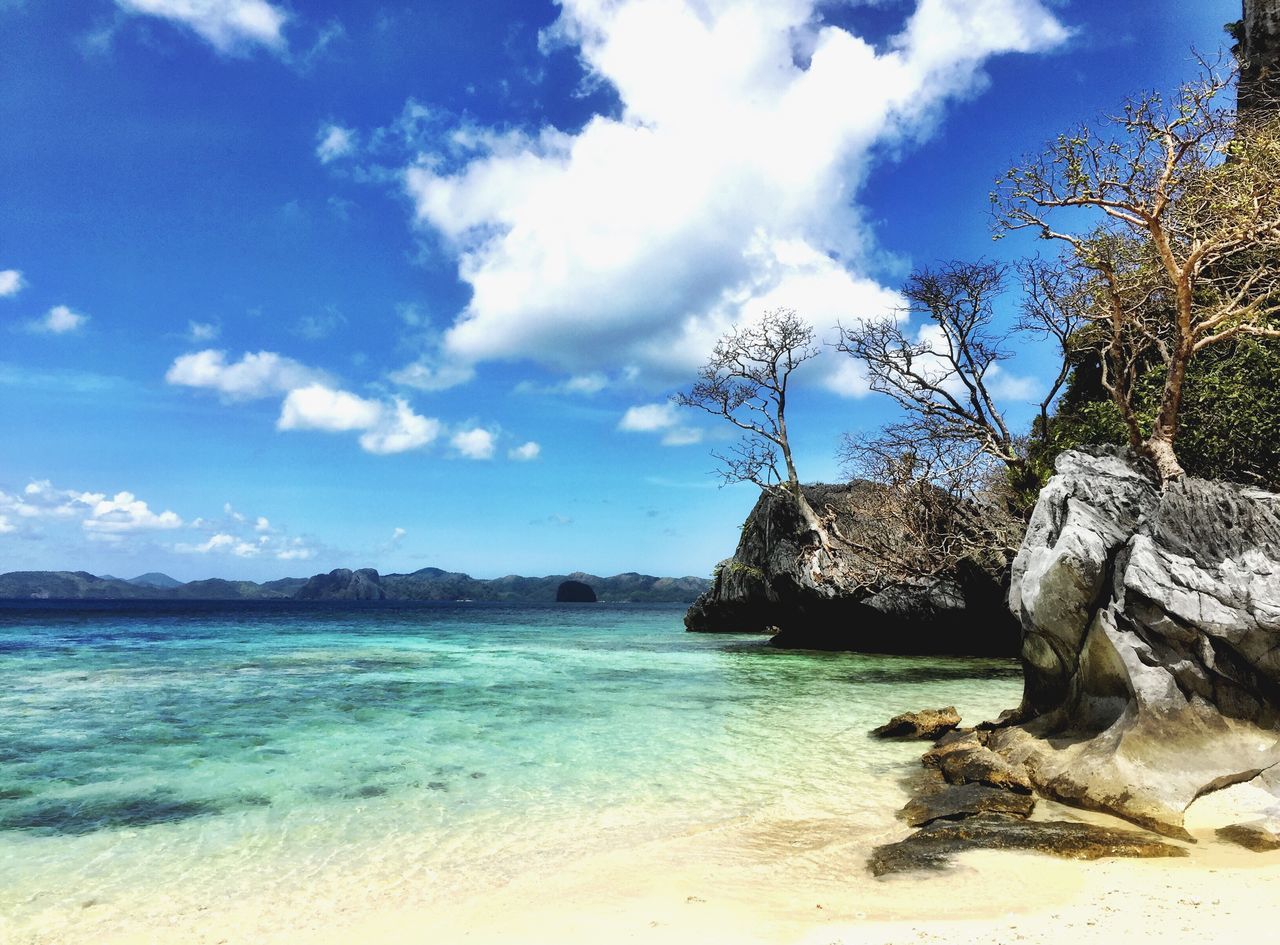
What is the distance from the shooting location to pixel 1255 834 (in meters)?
5.53

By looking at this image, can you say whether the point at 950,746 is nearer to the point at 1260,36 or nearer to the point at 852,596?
the point at 852,596

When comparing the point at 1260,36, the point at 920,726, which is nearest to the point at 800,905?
Result: the point at 920,726

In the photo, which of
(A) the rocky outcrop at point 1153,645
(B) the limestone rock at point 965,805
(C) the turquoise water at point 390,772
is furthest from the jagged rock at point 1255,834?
(C) the turquoise water at point 390,772

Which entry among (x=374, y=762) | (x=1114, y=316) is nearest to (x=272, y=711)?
(x=374, y=762)

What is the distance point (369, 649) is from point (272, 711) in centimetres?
1514

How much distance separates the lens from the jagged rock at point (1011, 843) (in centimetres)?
554

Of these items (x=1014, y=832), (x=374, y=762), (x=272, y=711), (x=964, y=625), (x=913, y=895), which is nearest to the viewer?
(x=913, y=895)

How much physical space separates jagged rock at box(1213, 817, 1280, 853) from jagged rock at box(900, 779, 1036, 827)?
1.44 meters

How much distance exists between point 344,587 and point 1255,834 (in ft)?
669

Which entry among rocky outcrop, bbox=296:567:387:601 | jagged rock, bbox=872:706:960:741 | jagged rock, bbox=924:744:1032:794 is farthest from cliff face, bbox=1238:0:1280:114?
rocky outcrop, bbox=296:567:387:601

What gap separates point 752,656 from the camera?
2302cm

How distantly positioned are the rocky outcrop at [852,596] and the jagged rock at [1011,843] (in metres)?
14.0

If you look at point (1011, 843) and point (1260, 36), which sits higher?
point (1260, 36)

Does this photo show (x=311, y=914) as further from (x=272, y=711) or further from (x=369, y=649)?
(x=369, y=649)
